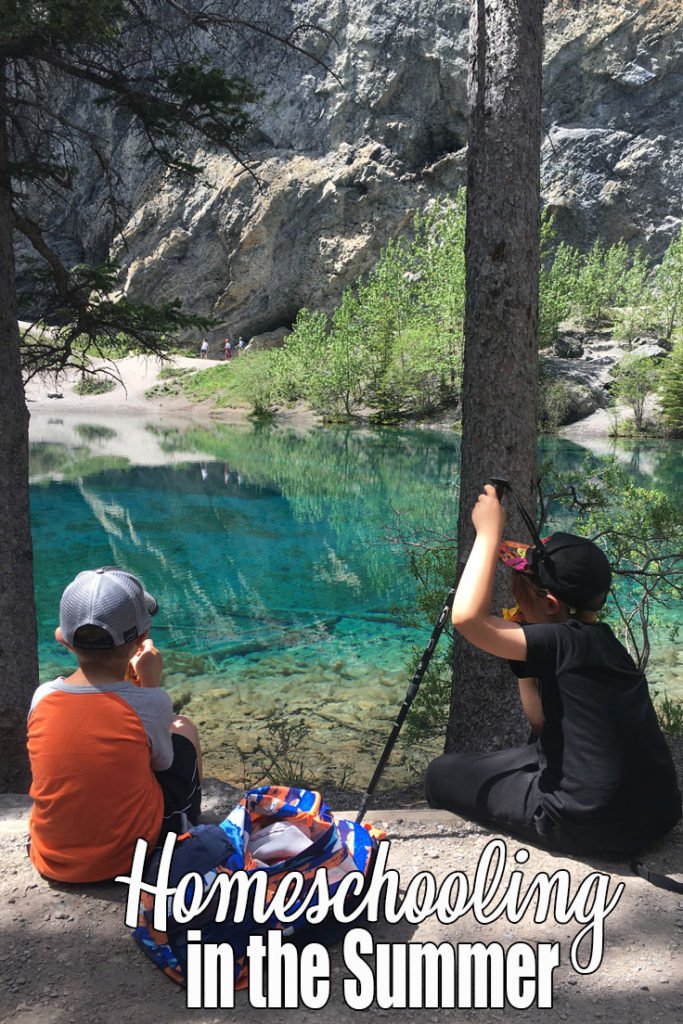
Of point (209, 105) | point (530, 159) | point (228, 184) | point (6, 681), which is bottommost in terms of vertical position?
point (6, 681)

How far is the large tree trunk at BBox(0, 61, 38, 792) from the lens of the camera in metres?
4.62

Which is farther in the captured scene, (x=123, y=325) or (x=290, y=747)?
(x=290, y=747)

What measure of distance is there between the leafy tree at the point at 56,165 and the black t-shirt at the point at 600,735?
3.30 meters

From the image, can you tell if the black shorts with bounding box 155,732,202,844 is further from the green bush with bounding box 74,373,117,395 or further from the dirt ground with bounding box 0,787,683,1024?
the green bush with bounding box 74,373,117,395

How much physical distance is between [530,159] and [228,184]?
50.0 m

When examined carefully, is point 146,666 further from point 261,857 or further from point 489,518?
point 489,518

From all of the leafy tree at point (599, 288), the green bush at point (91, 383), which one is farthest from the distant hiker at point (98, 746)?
the leafy tree at point (599, 288)

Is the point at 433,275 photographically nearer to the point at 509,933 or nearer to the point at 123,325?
the point at 123,325

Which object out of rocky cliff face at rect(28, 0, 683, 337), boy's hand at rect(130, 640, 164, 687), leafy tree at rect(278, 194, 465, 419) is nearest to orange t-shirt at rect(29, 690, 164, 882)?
boy's hand at rect(130, 640, 164, 687)

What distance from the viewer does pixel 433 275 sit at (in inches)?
1382

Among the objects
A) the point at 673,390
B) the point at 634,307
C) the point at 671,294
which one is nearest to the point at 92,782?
the point at 673,390

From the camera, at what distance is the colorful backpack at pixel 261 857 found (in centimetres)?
224

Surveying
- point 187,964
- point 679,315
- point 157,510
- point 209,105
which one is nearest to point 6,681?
point 187,964

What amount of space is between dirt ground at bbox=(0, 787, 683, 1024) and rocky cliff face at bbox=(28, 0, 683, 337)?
45.3m
